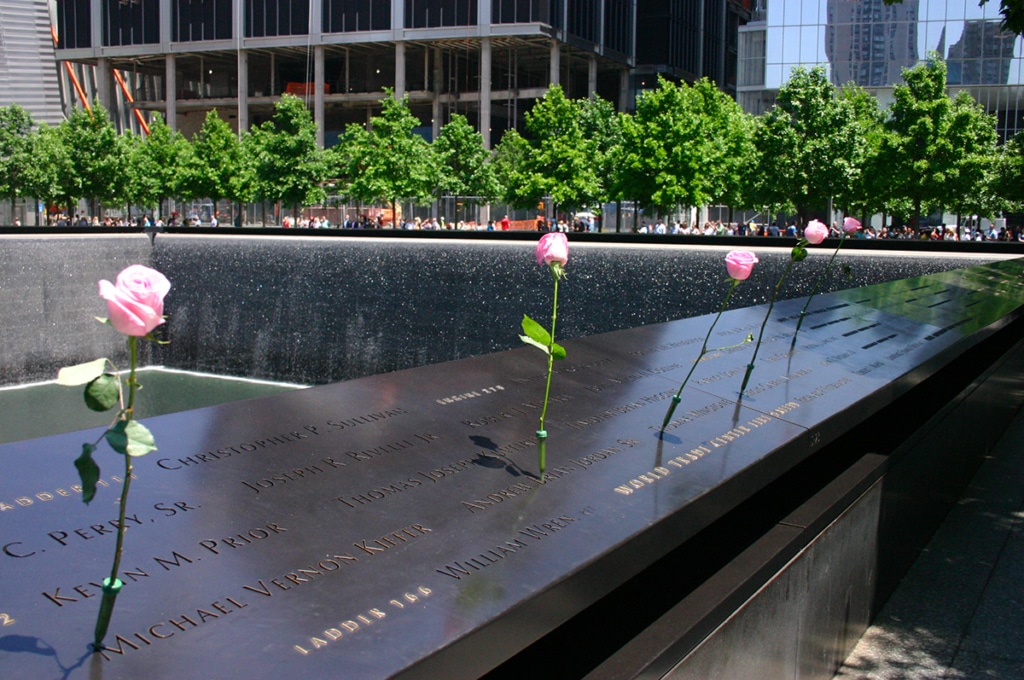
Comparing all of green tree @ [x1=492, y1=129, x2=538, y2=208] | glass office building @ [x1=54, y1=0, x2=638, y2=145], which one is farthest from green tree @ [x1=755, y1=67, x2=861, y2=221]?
glass office building @ [x1=54, y1=0, x2=638, y2=145]

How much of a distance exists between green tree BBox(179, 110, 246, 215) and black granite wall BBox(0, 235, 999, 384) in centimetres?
2838

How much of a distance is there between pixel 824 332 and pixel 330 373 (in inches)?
414

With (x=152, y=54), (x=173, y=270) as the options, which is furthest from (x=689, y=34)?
(x=173, y=270)

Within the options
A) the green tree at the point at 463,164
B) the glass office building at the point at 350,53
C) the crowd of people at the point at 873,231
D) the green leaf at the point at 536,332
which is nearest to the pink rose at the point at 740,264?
the green leaf at the point at 536,332

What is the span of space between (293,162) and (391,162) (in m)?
4.62

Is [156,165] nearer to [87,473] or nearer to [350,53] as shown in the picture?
[350,53]

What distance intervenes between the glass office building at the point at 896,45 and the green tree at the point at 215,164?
2515 cm

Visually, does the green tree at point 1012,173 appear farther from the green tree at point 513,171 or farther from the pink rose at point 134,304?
the pink rose at point 134,304

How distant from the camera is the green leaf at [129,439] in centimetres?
170

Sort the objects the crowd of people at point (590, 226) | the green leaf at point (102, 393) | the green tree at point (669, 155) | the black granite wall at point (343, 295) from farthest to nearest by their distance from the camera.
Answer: the green tree at point (669, 155)
the crowd of people at point (590, 226)
the black granite wall at point (343, 295)
the green leaf at point (102, 393)

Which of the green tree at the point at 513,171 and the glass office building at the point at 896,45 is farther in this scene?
the glass office building at the point at 896,45

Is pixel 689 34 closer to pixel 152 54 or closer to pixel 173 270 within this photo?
pixel 152 54

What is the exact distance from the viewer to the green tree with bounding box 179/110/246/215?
145 ft

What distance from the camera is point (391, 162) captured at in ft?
126
